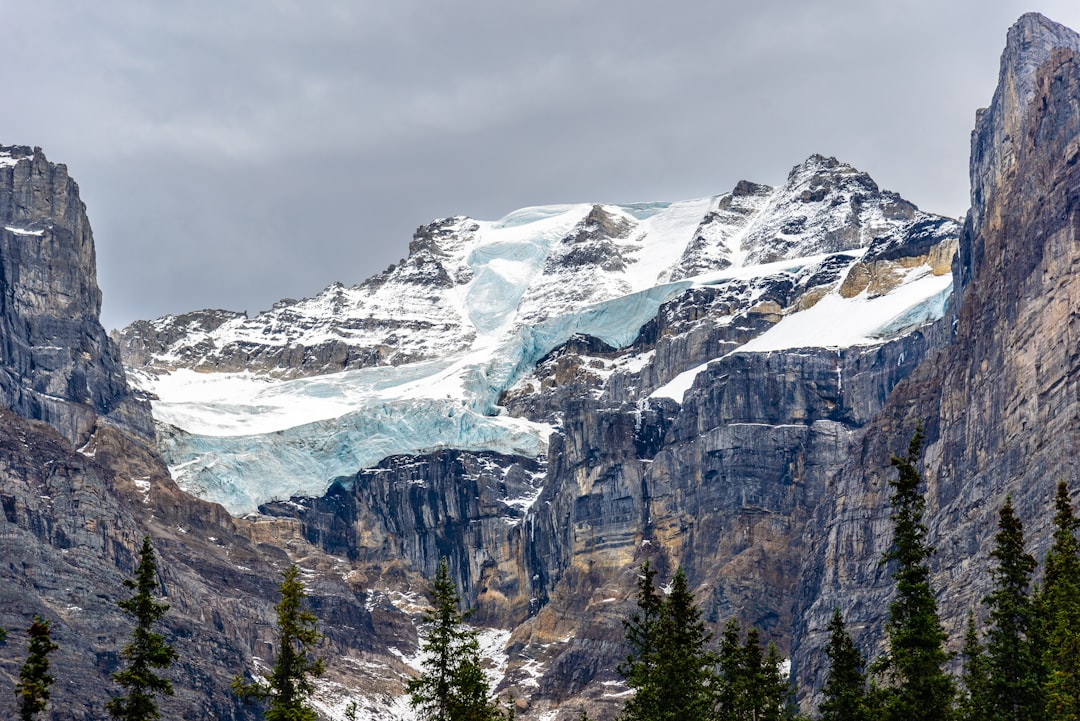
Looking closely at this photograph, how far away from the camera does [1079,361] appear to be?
189250mm

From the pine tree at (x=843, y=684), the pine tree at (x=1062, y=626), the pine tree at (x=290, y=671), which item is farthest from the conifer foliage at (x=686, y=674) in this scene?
the pine tree at (x=290, y=671)

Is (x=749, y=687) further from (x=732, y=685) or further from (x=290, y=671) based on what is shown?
(x=290, y=671)

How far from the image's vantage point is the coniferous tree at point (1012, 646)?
92.4 metres

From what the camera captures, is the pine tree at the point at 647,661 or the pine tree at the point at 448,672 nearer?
the pine tree at the point at 448,672

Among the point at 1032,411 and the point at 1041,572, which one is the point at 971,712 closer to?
the point at 1041,572

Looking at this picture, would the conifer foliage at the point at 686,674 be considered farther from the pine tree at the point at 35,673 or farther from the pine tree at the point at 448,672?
the pine tree at the point at 35,673

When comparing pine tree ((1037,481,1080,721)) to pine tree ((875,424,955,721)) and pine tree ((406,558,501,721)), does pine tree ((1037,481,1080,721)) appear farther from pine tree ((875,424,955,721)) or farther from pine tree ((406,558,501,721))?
pine tree ((406,558,501,721))

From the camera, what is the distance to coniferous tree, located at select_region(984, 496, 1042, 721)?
303ft

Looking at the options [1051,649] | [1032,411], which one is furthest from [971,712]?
[1032,411]

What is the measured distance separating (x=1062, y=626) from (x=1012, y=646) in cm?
748

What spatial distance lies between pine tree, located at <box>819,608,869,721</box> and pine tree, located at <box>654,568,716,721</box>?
5277 mm

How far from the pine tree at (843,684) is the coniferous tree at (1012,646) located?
5.79m

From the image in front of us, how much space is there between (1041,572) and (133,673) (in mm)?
107034

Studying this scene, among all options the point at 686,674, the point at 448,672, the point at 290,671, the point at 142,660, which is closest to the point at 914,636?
the point at 686,674
